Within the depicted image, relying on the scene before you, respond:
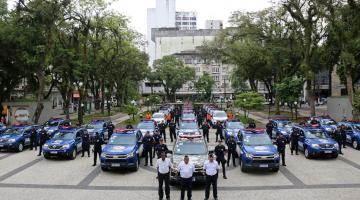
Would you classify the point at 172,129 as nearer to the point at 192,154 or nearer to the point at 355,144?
Answer: the point at 355,144

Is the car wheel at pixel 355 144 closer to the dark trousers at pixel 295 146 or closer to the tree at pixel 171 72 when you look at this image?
the dark trousers at pixel 295 146

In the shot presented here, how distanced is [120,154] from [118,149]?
475mm

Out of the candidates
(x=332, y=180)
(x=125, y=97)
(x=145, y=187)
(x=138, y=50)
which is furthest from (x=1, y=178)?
(x=125, y=97)

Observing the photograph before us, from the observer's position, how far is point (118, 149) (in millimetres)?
17844

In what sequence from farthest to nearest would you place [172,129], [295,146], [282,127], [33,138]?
[172,129]
[282,127]
[33,138]
[295,146]

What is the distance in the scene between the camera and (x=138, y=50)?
63594 mm

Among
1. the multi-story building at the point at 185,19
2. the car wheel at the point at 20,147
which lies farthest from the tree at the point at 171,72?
the multi-story building at the point at 185,19

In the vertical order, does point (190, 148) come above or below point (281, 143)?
above

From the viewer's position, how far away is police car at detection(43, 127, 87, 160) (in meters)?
20.5

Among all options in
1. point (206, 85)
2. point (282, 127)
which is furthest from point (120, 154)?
point (206, 85)

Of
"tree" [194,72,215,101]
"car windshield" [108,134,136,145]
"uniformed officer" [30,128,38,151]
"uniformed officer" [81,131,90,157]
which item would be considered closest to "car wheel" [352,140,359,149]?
"car windshield" [108,134,136,145]

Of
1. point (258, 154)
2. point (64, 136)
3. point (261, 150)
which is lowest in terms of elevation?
point (258, 154)

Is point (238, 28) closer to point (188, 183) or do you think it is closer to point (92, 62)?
point (92, 62)

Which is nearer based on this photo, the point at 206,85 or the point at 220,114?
the point at 220,114
